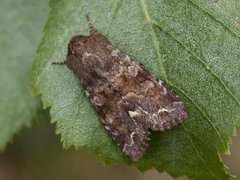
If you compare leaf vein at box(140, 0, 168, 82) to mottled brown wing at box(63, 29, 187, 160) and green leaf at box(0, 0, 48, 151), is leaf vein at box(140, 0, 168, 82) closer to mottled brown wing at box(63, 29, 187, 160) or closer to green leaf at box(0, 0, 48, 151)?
mottled brown wing at box(63, 29, 187, 160)

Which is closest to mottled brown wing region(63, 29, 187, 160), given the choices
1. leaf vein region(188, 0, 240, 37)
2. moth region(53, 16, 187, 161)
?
moth region(53, 16, 187, 161)

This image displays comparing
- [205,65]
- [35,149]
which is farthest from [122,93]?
[35,149]

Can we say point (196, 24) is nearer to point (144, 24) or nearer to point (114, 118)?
point (144, 24)

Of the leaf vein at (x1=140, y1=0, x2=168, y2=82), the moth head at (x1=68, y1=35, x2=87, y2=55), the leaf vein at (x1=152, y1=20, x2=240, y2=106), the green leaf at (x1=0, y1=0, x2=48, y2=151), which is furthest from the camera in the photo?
the green leaf at (x1=0, y1=0, x2=48, y2=151)

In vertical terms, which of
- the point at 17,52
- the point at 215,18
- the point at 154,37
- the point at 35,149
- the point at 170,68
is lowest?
the point at 35,149

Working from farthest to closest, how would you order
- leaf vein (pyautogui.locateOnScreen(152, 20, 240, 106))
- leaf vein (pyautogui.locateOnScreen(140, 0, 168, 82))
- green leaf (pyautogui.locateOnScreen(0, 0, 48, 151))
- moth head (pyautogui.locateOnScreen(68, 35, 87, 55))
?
green leaf (pyautogui.locateOnScreen(0, 0, 48, 151)), moth head (pyautogui.locateOnScreen(68, 35, 87, 55)), leaf vein (pyautogui.locateOnScreen(140, 0, 168, 82)), leaf vein (pyautogui.locateOnScreen(152, 20, 240, 106))

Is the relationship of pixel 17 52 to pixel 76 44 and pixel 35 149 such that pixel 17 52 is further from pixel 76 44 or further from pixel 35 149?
pixel 35 149

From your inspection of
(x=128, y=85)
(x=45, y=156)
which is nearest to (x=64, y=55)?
(x=128, y=85)
